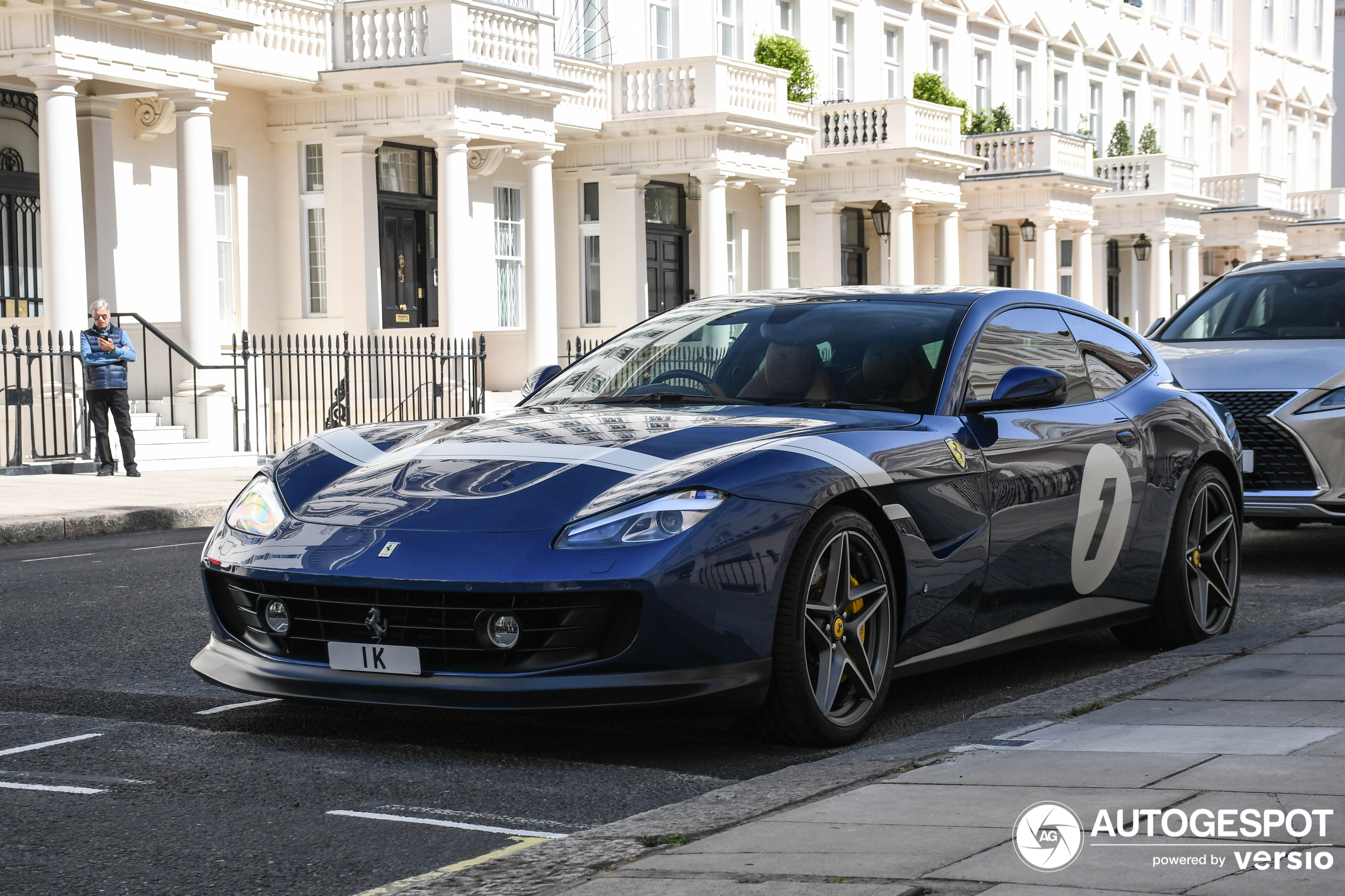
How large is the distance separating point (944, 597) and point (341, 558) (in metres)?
1.92

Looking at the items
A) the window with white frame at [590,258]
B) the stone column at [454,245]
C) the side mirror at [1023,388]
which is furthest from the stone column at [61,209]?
the side mirror at [1023,388]

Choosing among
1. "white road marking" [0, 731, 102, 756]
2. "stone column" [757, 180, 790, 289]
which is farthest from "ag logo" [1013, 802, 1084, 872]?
"stone column" [757, 180, 790, 289]

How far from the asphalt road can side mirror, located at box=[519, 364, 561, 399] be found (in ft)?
4.95

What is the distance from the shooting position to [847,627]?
5.42 metres

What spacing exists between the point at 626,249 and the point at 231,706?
1019 inches

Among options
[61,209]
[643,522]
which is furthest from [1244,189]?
[643,522]

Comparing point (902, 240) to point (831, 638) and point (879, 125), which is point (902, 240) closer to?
point (879, 125)

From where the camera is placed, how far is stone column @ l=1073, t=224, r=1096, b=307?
142 feet

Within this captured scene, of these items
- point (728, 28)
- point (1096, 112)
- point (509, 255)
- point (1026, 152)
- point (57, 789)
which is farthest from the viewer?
point (1096, 112)

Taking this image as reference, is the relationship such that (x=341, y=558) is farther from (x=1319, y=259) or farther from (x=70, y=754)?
(x=1319, y=259)

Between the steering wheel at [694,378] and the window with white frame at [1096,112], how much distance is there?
4552cm

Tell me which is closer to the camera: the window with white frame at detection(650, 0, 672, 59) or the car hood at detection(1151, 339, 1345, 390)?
the car hood at detection(1151, 339, 1345, 390)

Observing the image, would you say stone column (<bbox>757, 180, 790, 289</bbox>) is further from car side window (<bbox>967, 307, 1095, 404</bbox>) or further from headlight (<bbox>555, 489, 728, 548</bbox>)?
headlight (<bbox>555, 489, 728, 548</bbox>)

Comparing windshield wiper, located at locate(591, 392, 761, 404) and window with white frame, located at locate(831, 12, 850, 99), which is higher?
window with white frame, located at locate(831, 12, 850, 99)
